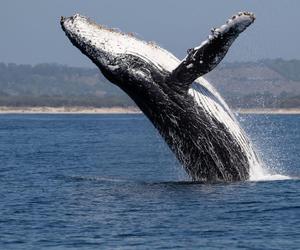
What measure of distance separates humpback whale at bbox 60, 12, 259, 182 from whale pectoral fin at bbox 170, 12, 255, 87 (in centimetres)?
4

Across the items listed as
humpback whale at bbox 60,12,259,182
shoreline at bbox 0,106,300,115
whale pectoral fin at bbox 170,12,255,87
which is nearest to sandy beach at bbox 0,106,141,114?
shoreline at bbox 0,106,300,115

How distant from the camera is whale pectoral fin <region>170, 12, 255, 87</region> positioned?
1800cm

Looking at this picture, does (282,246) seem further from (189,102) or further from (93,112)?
(93,112)

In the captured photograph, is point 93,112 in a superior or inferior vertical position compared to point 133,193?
superior

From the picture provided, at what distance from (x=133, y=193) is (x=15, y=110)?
15462cm

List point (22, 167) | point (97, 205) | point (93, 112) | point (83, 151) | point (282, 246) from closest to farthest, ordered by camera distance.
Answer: point (282, 246) < point (97, 205) < point (22, 167) < point (83, 151) < point (93, 112)

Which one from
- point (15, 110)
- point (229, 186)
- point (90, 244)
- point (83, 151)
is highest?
point (15, 110)

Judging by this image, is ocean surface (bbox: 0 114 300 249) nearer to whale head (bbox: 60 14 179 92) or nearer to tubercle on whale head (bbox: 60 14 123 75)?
whale head (bbox: 60 14 179 92)

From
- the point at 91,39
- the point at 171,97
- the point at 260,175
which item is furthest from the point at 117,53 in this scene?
the point at 260,175

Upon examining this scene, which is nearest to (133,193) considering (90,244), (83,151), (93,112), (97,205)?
(97,205)

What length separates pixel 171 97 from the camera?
19453 millimetres

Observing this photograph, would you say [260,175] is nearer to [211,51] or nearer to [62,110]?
[211,51]

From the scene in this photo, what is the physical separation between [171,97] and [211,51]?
4.75 ft

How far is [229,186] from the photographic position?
19516mm
